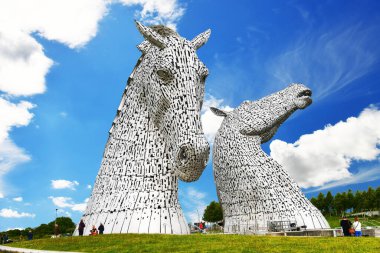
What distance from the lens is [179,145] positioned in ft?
23.3

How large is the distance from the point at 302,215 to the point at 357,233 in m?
3.54

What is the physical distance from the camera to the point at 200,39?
343 inches

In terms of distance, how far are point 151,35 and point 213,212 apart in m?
41.7

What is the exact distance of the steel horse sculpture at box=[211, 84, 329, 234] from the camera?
1622 centimetres

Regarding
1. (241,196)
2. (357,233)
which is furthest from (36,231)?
(357,233)

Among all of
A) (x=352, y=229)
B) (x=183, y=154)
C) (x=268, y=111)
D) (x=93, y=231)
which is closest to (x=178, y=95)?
(x=183, y=154)

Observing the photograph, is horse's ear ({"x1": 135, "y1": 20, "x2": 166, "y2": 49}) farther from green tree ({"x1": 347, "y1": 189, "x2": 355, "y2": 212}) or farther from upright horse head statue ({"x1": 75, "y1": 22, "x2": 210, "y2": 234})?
green tree ({"x1": 347, "y1": 189, "x2": 355, "y2": 212})

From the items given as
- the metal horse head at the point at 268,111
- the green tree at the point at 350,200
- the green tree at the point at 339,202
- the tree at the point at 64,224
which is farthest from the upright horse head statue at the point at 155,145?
the green tree at the point at 350,200

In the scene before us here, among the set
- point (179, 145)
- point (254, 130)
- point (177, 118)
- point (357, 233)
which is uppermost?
point (254, 130)

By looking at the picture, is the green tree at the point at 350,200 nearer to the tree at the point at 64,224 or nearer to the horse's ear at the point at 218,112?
the tree at the point at 64,224

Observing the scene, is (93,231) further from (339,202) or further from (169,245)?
(339,202)

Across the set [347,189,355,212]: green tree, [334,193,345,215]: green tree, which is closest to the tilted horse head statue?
[334,193,345,215]: green tree

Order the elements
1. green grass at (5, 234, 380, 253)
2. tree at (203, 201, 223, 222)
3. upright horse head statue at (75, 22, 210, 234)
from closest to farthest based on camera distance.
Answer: green grass at (5, 234, 380, 253) → upright horse head statue at (75, 22, 210, 234) → tree at (203, 201, 223, 222)

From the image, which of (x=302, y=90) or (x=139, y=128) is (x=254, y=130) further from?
(x=139, y=128)
